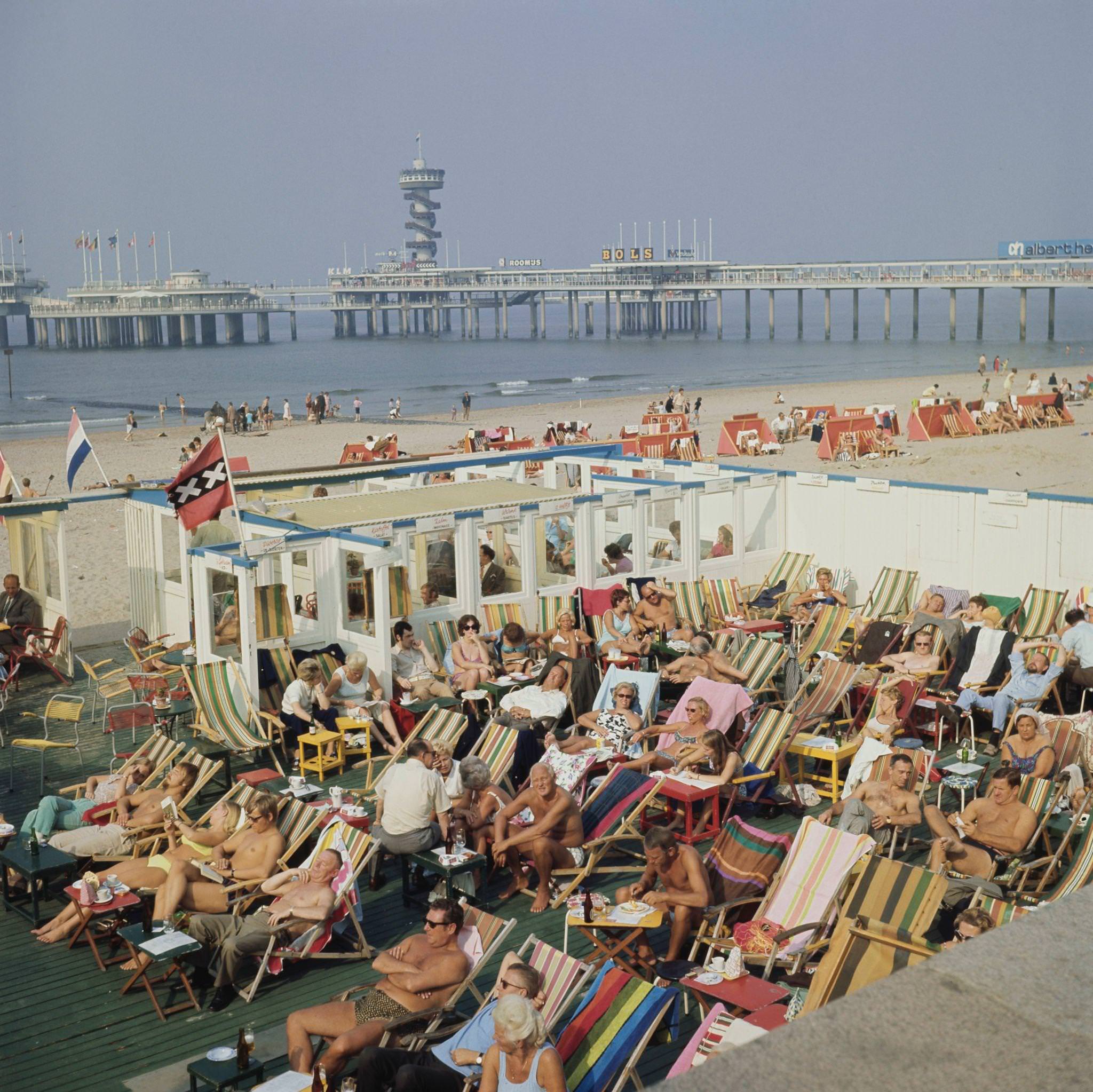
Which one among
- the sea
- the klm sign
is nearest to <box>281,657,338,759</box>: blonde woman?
the sea

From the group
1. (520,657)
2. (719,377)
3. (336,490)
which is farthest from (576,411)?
(520,657)

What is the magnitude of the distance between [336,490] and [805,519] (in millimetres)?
4710

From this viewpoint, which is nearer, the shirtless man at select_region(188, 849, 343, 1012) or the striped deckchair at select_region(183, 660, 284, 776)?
the shirtless man at select_region(188, 849, 343, 1012)

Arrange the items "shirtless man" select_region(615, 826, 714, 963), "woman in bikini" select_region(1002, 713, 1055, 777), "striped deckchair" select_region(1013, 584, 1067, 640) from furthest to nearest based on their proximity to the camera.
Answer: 1. "striped deckchair" select_region(1013, 584, 1067, 640)
2. "woman in bikini" select_region(1002, 713, 1055, 777)
3. "shirtless man" select_region(615, 826, 714, 963)

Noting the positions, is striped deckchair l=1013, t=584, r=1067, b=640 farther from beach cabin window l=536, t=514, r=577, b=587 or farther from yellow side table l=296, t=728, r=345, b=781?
yellow side table l=296, t=728, r=345, b=781

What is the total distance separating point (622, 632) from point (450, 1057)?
627 centimetres

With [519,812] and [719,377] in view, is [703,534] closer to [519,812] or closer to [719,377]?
[519,812]

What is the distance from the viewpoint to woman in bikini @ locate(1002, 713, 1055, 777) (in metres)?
7.21

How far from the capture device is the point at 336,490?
1377 centimetres


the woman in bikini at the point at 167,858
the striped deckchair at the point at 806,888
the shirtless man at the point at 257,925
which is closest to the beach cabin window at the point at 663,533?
the woman in bikini at the point at 167,858

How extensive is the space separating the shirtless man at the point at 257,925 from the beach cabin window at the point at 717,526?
7238 mm

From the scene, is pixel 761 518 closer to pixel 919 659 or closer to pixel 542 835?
pixel 919 659

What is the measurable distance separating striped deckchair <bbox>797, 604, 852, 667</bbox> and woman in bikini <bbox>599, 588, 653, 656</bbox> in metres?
1.19

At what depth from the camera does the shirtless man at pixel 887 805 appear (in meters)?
6.57
